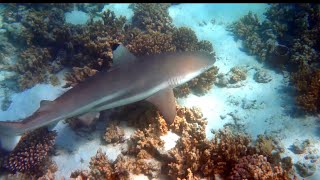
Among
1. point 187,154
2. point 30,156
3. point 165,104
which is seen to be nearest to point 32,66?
point 30,156

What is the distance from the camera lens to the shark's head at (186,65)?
546 centimetres

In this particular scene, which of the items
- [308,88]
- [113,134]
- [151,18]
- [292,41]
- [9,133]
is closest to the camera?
[9,133]

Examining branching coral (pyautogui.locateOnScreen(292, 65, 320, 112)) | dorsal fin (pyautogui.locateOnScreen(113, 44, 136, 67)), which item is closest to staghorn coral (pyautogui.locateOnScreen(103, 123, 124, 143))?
dorsal fin (pyautogui.locateOnScreen(113, 44, 136, 67))

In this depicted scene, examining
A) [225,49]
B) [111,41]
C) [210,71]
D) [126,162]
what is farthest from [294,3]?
[126,162]

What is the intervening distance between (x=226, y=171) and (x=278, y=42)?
6.10m

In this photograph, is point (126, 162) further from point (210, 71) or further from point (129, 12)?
point (129, 12)

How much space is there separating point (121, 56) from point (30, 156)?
2870 mm

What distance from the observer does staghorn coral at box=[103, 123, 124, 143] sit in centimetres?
598

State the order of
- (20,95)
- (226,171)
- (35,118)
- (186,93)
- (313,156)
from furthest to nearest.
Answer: (20,95) → (186,93) → (313,156) → (226,171) → (35,118)

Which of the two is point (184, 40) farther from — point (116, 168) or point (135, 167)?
point (116, 168)

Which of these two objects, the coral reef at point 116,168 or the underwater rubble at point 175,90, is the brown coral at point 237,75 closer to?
the underwater rubble at point 175,90

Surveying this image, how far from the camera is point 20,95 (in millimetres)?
7672

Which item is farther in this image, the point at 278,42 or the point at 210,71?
the point at 278,42

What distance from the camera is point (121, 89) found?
5.01m
